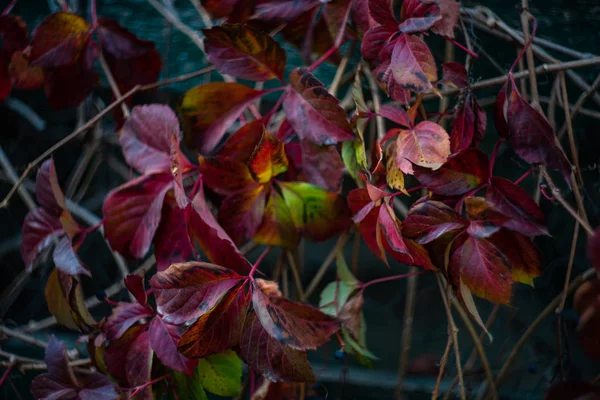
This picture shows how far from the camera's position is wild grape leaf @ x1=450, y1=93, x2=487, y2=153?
19.1 inches

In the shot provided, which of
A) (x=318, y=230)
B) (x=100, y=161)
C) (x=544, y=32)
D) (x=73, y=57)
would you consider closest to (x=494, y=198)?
(x=318, y=230)

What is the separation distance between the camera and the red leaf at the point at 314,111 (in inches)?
19.9

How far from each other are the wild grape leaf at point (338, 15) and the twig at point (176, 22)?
30 cm

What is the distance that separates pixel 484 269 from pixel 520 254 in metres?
0.06

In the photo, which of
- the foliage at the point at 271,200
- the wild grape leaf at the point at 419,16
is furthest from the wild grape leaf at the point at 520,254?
the wild grape leaf at the point at 419,16

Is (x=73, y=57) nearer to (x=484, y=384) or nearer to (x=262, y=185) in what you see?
(x=262, y=185)

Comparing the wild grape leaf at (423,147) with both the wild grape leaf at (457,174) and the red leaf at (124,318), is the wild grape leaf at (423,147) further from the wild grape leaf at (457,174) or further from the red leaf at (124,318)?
the red leaf at (124,318)

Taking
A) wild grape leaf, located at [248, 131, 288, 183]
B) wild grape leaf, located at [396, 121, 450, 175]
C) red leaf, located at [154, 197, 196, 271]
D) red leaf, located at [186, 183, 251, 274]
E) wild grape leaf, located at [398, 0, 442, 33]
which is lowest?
red leaf, located at [154, 197, 196, 271]

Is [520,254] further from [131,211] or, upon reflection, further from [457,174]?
[131,211]

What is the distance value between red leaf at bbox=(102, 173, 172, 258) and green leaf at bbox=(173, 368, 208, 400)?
155mm

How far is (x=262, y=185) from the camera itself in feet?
1.88

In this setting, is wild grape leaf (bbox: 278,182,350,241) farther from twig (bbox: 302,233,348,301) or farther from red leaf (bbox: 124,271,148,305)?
red leaf (bbox: 124,271,148,305)

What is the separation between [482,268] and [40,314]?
0.94 meters

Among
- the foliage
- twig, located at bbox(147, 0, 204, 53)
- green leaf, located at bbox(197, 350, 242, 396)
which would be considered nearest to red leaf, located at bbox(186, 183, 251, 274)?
the foliage
